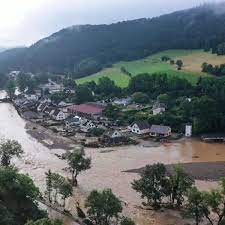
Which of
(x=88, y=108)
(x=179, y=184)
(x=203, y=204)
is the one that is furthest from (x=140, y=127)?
(x=203, y=204)

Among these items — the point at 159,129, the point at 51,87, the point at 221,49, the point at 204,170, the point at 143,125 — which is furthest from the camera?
the point at 221,49

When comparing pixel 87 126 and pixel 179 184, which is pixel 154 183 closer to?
pixel 179 184

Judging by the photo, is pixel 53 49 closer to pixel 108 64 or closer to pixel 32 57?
pixel 32 57

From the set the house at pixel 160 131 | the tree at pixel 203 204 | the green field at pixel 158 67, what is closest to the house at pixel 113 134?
the house at pixel 160 131

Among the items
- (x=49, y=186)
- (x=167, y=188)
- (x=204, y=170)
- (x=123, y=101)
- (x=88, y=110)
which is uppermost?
(x=49, y=186)

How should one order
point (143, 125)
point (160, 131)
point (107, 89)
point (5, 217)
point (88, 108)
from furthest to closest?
1. point (107, 89)
2. point (88, 108)
3. point (143, 125)
4. point (160, 131)
5. point (5, 217)

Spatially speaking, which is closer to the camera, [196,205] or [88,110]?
[196,205]
